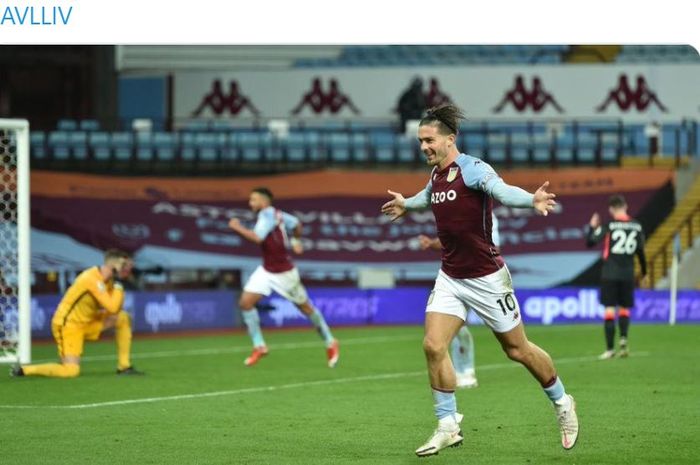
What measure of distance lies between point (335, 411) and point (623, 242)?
7.49 m

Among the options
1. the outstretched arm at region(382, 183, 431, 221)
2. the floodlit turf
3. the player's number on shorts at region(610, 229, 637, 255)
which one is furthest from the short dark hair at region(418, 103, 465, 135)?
the player's number on shorts at region(610, 229, 637, 255)

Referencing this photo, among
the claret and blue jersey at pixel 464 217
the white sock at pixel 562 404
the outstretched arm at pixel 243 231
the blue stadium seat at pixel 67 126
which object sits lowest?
the white sock at pixel 562 404

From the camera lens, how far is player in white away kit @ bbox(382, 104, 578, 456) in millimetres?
10523

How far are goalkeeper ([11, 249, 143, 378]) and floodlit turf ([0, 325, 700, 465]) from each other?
1.10 feet

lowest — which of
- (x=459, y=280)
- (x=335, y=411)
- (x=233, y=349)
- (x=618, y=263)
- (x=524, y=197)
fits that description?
(x=233, y=349)

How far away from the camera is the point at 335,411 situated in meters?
13.7

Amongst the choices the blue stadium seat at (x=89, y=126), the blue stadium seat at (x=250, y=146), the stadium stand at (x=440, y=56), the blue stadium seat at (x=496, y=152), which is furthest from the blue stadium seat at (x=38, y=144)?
the blue stadium seat at (x=496, y=152)

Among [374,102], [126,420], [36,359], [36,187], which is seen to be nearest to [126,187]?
[36,187]

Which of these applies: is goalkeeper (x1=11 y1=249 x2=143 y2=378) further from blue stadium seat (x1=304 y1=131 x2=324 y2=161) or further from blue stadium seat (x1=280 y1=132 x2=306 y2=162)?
blue stadium seat (x1=304 y1=131 x2=324 y2=161)

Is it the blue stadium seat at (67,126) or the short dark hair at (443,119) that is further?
the blue stadium seat at (67,126)

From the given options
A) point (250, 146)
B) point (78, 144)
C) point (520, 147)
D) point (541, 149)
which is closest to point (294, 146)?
point (250, 146)

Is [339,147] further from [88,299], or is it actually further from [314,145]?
[88,299]

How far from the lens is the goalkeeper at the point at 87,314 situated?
17.0 metres

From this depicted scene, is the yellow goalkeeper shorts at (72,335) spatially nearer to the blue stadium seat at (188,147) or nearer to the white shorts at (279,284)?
the white shorts at (279,284)
